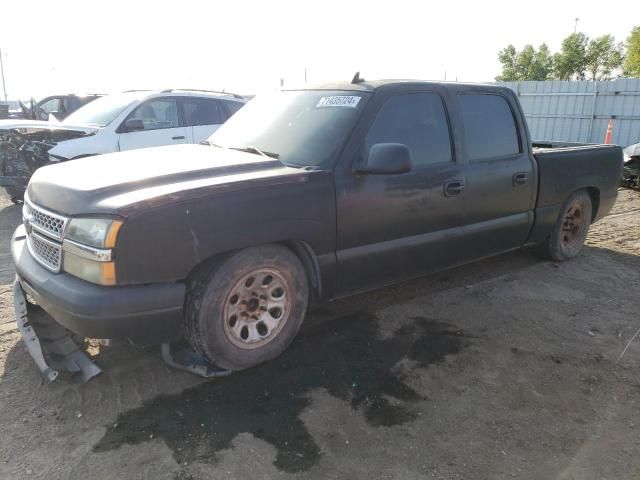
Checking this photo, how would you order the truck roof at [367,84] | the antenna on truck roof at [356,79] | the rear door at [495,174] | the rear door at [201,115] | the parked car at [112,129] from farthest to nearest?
the rear door at [201,115] → the parked car at [112,129] → the rear door at [495,174] → the antenna on truck roof at [356,79] → the truck roof at [367,84]

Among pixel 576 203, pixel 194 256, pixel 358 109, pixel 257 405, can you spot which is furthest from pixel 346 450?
pixel 576 203

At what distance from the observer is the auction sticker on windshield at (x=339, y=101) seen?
3.61 metres

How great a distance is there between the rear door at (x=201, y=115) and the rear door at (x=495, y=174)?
4.85 metres

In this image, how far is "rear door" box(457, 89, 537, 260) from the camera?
4223mm

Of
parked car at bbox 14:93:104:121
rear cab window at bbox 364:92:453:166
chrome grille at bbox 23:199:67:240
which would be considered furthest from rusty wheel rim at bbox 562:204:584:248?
parked car at bbox 14:93:104:121

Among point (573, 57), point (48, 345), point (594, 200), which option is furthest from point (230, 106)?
point (573, 57)

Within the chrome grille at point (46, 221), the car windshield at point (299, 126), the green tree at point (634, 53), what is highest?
the green tree at point (634, 53)

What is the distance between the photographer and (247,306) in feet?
10.3

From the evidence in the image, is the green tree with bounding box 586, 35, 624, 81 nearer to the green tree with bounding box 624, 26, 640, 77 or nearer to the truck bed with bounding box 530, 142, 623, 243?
the green tree with bounding box 624, 26, 640, 77

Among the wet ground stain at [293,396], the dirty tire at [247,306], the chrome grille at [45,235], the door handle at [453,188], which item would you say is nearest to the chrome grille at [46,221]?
the chrome grille at [45,235]

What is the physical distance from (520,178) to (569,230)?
57.9 inches

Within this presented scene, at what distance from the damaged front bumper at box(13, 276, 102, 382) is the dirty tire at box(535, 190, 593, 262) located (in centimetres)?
454

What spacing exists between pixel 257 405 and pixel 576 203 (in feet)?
14.0

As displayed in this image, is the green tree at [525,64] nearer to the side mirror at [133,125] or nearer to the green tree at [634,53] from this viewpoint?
the green tree at [634,53]
